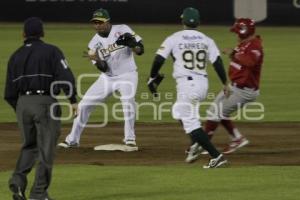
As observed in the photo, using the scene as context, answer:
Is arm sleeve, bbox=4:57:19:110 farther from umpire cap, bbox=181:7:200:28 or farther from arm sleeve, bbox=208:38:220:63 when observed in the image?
arm sleeve, bbox=208:38:220:63

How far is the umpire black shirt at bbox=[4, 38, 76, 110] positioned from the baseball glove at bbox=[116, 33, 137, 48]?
4014 mm

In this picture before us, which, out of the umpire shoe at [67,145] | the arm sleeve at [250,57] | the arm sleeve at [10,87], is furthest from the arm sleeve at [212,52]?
the arm sleeve at [10,87]

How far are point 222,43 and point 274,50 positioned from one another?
1.94 m

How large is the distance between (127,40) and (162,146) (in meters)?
1.77

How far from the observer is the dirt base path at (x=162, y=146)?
12883 millimetres

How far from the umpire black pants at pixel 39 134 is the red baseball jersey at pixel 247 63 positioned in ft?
12.3

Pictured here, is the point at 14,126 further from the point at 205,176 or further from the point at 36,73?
the point at 36,73

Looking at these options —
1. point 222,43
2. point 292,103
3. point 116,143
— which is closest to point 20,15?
point 222,43

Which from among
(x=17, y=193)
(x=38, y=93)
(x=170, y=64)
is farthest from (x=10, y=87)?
(x=170, y=64)

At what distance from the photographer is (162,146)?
14.3m

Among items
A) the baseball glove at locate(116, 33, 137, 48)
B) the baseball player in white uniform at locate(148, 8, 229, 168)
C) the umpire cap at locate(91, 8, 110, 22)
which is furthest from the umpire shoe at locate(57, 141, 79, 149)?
the baseball player in white uniform at locate(148, 8, 229, 168)

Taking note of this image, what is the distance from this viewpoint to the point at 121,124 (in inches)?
675

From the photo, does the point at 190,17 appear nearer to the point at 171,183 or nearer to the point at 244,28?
the point at 244,28

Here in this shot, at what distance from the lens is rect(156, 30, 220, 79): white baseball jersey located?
11961mm
